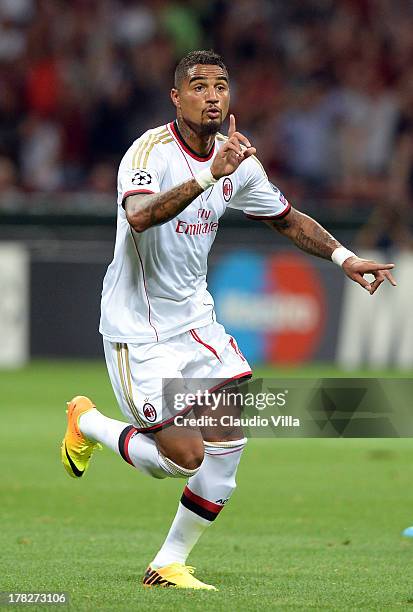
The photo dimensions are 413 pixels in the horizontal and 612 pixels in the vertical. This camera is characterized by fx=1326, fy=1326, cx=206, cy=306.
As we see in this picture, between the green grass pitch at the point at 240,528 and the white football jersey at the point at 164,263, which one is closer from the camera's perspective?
the green grass pitch at the point at 240,528

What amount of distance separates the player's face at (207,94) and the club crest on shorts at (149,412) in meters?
1.19

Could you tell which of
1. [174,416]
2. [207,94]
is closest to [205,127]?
[207,94]

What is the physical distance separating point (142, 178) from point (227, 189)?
62 centimetres

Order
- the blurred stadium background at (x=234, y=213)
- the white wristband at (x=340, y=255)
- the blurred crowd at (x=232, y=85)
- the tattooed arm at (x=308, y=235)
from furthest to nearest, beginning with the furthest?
1. the blurred crowd at (x=232, y=85)
2. the blurred stadium background at (x=234, y=213)
3. the tattooed arm at (x=308, y=235)
4. the white wristband at (x=340, y=255)

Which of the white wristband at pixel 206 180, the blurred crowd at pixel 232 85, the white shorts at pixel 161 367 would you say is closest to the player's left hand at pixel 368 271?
the white shorts at pixel 161 367

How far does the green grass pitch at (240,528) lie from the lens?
550 cm

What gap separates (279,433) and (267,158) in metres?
11.1

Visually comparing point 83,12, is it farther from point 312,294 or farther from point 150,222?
point 150,222

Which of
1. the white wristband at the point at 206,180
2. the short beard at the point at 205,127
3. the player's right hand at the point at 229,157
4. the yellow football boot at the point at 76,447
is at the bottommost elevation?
the yellow football boot at the point at 76,447

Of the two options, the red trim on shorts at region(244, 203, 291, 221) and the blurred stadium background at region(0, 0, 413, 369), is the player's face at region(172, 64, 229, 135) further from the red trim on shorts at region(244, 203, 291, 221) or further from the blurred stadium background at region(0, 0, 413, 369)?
the blurred stadium background at region(0, 0, 413, 369)

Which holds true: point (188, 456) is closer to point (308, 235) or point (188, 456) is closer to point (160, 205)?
point (160, 205)

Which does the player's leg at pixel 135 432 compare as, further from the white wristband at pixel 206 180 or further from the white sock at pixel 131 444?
the white wristband at pixel 206 180

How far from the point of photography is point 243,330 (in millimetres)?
15344

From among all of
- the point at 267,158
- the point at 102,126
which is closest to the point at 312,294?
the point at 267,158
